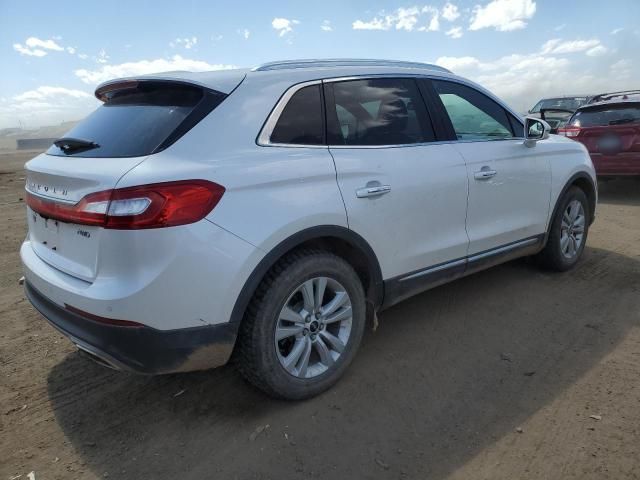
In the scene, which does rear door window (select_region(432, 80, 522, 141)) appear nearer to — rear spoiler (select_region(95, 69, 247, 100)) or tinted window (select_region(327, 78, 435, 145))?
tinted window (select_region(327, 78, 435, 145))

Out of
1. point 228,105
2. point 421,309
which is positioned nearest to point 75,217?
point 228,105

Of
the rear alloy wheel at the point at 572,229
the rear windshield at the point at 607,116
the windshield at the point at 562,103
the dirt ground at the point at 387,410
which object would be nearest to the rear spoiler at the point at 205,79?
the dirt ground at the point at 387,410

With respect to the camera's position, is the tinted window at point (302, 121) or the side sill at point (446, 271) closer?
the tinted window at point (302, 121)

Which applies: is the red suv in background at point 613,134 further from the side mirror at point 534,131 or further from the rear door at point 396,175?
the rear door at point 396,175

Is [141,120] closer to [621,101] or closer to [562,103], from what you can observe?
[621,101]

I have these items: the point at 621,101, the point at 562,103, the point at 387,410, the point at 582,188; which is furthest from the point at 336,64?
the point at 562,103

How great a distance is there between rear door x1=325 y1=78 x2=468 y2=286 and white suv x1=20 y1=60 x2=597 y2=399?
0.04 feet

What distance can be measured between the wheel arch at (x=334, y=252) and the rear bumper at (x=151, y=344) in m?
0.15

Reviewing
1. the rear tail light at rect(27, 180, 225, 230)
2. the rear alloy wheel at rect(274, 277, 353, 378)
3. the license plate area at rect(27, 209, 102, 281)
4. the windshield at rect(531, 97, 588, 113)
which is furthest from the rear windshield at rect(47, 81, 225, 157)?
the windshield at rect(531, 97, 588, 113)

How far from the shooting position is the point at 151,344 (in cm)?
219

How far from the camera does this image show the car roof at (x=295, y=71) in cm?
252

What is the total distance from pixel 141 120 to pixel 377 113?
141cm

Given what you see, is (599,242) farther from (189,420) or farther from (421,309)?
(189,420)

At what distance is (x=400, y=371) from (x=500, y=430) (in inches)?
28.0
